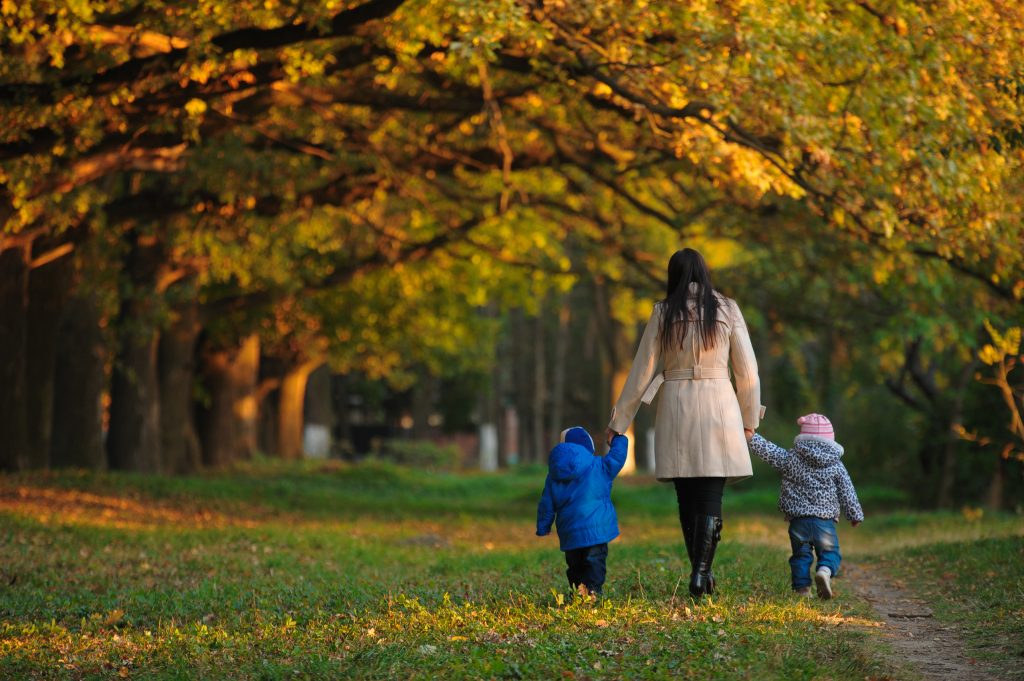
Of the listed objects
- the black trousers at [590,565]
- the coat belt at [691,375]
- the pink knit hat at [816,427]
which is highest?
the coat belt at [691,375]

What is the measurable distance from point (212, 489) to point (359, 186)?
630cm

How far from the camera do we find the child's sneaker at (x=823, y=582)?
9.26m

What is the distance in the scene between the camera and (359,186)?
21.0 metres

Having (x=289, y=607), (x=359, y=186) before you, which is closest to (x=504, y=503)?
(x=359, y=186)

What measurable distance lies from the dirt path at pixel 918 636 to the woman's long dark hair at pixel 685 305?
2226 millimetres

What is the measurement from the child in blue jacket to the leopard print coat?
1.44m

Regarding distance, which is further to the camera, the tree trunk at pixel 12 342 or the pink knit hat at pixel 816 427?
the tree trunk at pixel 12 342

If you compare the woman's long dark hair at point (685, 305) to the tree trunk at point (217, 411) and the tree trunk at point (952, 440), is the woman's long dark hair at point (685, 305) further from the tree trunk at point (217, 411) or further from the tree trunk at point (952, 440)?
the tree trunk at point (217, 411)

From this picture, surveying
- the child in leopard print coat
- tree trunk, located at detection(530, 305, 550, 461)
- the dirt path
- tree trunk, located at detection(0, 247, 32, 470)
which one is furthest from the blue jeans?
tree trunk, located at detection(530, 305, 550, 461)

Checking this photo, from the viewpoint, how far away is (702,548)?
8.41 m

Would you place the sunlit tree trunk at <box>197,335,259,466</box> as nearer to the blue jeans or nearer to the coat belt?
the blue jeans

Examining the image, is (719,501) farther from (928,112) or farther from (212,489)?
(212,489)

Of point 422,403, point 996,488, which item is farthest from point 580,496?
point 422,403

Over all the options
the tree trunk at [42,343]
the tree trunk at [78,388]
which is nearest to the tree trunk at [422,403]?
the tree trunk at [78,388]
